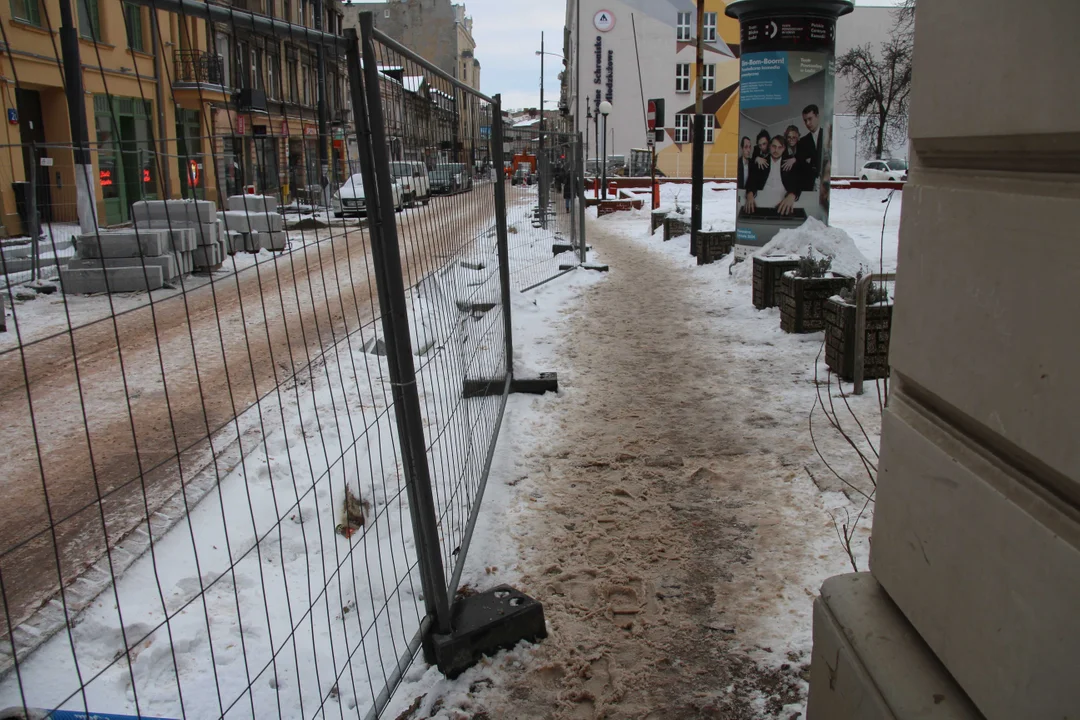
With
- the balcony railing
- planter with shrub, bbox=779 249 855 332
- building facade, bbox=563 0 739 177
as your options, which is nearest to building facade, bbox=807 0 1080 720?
the balcony railing

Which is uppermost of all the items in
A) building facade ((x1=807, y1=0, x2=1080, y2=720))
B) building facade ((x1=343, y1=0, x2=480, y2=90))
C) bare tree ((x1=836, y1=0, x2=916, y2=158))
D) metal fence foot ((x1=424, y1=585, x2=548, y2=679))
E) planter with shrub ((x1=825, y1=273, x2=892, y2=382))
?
building facade ((x1=343, y1=0, x2=480, y2=90))

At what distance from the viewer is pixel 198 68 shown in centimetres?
248

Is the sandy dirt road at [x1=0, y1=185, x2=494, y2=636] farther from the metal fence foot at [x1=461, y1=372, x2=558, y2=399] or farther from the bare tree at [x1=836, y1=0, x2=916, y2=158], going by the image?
the bare tree at [x1=836, y1=0, x2=916, y2=158]

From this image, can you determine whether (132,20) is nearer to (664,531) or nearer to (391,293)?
(391,293)

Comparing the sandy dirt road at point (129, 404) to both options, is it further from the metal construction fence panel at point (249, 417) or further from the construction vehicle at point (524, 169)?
the construction vehicle at point (524, 169)

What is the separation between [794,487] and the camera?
4836 millimetres

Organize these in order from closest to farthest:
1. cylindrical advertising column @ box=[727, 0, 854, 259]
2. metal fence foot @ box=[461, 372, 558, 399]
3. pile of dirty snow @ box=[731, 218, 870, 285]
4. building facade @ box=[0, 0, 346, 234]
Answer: building facade @ box=[0, 0, 346, 234] → metal fence foot @ box=[461, 372, 558, 399] → pile of dirty snow @ box=[731, 218, 870, 285] → cylindrical advertising column @ box=[727, 0, 854, 259]

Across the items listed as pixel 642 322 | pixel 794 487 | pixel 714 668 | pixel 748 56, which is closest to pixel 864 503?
pixel 794 487

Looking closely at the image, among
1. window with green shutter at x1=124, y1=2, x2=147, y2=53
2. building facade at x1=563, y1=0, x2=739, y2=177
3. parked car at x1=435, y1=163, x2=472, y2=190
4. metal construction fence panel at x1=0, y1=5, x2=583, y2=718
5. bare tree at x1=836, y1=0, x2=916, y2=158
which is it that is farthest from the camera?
building facade at x1=563, y1=0, x2=739, y2=177

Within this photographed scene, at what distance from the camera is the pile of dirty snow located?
9.20 meters

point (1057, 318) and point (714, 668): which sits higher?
point (1057, 318)

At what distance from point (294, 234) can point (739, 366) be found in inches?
192

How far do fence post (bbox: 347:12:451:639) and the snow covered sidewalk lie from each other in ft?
1.65

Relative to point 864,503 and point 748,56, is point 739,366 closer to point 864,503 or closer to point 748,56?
point 864,503
